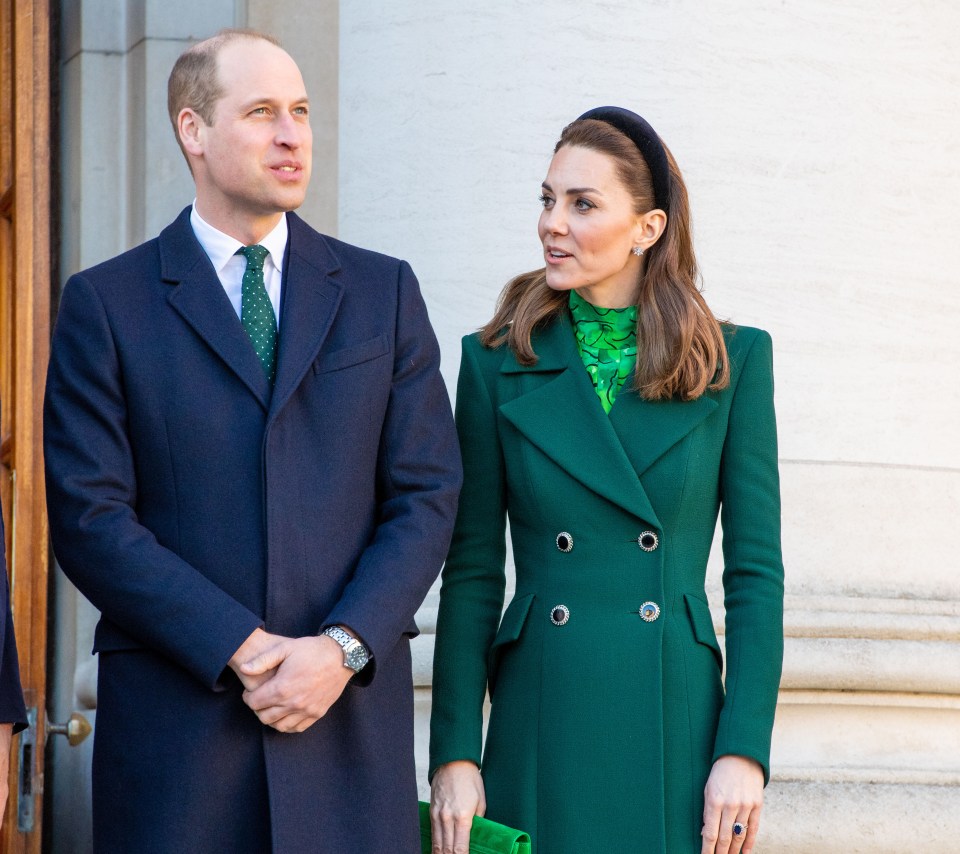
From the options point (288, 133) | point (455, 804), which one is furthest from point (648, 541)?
point (288, 133)

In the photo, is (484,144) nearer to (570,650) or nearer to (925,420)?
(925,420)

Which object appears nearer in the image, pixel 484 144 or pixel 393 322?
pixel 393 322

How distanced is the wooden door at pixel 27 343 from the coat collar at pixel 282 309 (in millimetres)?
1711

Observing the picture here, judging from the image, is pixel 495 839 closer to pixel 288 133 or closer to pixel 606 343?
pixel 606 343

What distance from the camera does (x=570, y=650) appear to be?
129 inches

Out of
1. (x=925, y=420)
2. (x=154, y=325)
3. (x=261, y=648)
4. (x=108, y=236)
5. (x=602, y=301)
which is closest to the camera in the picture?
(x=261, y=648)

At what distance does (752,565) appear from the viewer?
3301 millimetres

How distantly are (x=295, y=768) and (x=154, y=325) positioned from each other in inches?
34.1

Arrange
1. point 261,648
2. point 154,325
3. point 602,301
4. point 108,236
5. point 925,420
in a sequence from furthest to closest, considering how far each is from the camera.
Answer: point 108,236 < point 925,420 < point 602,301 < point 154,325 < point 261,648

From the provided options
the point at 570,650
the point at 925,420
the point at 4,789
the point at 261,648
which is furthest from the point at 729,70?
the point at 4,789

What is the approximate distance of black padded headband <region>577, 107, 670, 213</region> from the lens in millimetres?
3510

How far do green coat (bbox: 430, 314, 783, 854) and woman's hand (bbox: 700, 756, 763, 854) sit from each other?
1.8 inches

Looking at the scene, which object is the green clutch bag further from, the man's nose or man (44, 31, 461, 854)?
the man's nose

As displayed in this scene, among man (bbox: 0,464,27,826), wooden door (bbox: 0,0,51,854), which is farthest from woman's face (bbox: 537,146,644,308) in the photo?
wooden door (bbox: 0,0,51,854)
